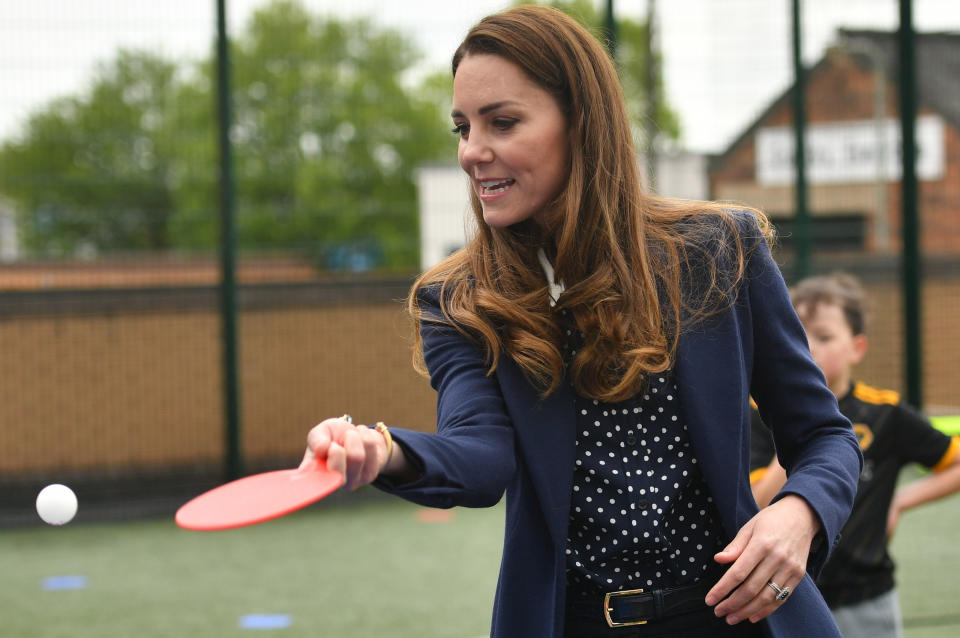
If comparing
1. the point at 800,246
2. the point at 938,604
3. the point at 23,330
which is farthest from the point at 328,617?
the point at 800,246

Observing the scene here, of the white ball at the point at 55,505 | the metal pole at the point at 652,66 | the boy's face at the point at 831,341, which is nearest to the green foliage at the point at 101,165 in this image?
the metal pole at the point at 652,66

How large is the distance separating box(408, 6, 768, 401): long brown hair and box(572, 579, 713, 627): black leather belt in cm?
31

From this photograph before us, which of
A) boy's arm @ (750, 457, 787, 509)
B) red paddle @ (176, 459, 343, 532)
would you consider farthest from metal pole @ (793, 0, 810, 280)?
red paddle @ (176, 459, 343, 532)

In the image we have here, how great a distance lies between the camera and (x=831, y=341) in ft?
12.0

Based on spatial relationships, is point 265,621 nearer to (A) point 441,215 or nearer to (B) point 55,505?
(B) point 55,505

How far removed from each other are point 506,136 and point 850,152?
7490 millimetres

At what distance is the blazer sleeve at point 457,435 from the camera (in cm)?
156

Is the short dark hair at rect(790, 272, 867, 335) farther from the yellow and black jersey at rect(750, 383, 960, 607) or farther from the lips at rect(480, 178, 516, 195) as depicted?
the lips at rect(480, 178, 516, 195)

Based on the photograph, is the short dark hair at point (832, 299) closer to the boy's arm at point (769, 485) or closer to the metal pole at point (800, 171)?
the boy's arm at point (769, 485)

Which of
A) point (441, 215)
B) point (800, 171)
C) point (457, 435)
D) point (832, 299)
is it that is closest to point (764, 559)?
point (457, 435)

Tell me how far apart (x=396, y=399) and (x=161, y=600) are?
2.82m

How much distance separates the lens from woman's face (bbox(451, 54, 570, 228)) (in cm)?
177

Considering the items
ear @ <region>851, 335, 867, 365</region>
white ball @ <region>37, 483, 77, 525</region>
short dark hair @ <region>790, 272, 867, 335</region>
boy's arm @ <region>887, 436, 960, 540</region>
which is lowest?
boy's arm @ <region>887, 436, 960, 540</region>

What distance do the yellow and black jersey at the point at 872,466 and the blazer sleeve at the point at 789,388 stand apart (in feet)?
4.72
